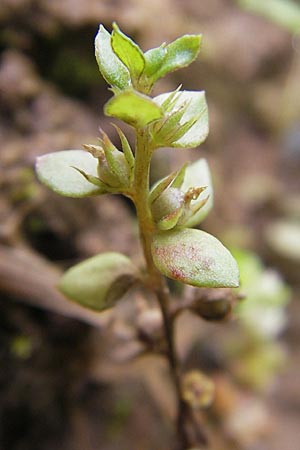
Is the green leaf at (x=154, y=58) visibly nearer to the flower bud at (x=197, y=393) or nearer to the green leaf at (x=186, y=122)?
the green leaf at (x=186, y=122)

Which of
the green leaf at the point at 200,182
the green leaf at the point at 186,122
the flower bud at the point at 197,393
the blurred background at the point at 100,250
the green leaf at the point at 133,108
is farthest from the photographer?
the blurred background at the point at 100,250

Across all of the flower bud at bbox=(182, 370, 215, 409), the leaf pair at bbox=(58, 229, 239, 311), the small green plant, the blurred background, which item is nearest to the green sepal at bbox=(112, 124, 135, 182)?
the small green plant

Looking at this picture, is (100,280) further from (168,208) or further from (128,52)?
(128,52)

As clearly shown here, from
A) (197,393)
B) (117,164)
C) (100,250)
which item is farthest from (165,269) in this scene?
(100,250)

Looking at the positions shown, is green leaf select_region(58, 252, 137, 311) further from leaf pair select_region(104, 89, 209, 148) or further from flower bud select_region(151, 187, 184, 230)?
leaf pair select_region(104, 89, 209, 148)

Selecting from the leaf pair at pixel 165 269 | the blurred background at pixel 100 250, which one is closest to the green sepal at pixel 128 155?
the leaf pair at pixel 165 269
